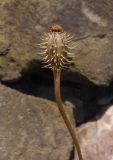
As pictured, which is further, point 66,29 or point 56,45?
point 66,29

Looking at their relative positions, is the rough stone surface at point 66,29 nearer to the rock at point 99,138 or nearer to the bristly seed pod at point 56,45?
the rock at point 99,138

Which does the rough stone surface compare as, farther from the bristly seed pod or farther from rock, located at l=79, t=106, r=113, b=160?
the bristly seed pod

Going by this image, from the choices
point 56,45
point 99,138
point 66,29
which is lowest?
point 99,138

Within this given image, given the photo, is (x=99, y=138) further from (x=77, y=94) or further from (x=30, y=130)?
(x=30, y=130)

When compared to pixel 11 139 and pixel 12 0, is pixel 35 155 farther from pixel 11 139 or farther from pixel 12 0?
pixel 12 0

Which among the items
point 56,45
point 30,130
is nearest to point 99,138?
point 30,130

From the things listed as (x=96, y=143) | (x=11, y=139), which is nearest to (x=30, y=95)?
(x=11, y=139)

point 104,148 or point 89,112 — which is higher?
point 89,112

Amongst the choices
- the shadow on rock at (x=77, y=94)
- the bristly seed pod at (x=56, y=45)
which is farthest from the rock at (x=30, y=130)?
the bristly seed pod at (x=56, y=45)
